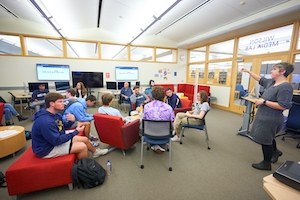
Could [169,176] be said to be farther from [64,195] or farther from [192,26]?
[192,26]

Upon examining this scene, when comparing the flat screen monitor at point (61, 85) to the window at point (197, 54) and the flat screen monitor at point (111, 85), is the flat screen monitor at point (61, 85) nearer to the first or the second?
the flat screen monitor at point (111, 85)

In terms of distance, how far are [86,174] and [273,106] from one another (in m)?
2.48

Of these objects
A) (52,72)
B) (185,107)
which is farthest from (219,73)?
(52,72)

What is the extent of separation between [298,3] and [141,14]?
3861 millimetres

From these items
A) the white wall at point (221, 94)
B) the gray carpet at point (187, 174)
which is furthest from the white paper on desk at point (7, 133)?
the white wall at point (221, 94)

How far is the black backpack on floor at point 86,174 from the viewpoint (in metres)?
1.68

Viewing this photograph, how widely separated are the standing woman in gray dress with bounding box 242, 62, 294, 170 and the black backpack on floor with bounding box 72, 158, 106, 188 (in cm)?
223

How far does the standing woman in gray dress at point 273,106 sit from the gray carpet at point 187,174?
1.63 feet

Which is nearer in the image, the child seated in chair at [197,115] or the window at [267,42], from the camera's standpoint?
the child seated in chair at [197,115]

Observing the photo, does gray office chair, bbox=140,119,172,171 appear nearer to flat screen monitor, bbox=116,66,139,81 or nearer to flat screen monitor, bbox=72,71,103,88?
flat screen monitor, bbox=72,71,103,88

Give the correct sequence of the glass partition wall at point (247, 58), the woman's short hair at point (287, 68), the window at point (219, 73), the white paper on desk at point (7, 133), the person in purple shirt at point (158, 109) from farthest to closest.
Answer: the window at point (219, 73) → the glass partition wall at point (247, 58) → the white paper on desk at point (7, 133) → the person in purple shirt at point (158, 109) → the woman's short hair at point (287, 68)

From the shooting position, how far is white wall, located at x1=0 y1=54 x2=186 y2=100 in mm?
5289

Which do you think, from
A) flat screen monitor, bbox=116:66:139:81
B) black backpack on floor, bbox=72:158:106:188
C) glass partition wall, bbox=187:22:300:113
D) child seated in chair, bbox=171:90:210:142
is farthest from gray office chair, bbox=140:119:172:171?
flat screen monitor, bbox=116:66:139:81

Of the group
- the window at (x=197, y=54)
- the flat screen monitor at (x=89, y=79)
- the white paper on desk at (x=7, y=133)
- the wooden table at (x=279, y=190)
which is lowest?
the white paper on desk at (x=7, y=133)
